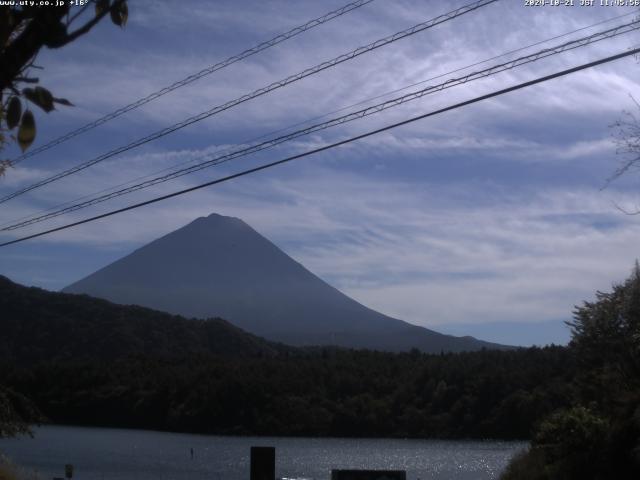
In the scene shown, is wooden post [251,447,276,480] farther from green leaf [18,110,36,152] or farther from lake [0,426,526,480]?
lake [0,426,526,480]

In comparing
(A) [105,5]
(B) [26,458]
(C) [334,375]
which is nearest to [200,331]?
(C) [334,375]

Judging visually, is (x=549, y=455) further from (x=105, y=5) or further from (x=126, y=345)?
(x=126, y=345)

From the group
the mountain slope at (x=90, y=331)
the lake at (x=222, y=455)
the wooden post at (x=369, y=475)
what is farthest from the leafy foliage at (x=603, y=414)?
the mountain slope at (x=90, y=331)

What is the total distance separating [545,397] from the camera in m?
63.7

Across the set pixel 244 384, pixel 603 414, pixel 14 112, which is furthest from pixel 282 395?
pixel 14 112

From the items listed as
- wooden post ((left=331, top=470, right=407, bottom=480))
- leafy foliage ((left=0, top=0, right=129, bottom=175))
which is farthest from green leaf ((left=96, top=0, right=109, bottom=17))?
wooden post ((left=331, top=470, right=407, bottom=480))

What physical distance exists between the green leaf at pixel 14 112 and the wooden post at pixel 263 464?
260 inches

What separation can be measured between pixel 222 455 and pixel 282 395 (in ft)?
86.4

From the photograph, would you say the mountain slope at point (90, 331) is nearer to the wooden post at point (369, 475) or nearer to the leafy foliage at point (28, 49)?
the wooden post at point (369, 475)

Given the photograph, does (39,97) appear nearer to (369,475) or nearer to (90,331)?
(369,475)

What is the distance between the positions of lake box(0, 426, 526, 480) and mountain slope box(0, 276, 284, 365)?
12.5 metres

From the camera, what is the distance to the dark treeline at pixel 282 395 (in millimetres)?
86438

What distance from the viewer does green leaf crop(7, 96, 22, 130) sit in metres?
4.16

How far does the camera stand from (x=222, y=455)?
7300cm
